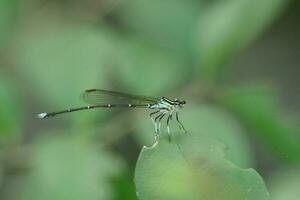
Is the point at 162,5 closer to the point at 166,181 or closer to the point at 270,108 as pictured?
the point at 270,108

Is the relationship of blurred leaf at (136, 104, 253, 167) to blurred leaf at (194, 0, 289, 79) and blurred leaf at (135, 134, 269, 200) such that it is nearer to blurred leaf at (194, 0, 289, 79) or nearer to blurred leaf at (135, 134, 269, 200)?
blurred leaf at (194, 0, 289, 79)

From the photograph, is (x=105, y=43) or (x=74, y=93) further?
(x=105, y=43)

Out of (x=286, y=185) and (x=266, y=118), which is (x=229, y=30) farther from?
(x=286, y=185)

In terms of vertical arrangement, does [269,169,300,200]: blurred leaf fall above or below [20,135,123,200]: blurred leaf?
below

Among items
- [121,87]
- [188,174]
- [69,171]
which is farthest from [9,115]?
[188,174]

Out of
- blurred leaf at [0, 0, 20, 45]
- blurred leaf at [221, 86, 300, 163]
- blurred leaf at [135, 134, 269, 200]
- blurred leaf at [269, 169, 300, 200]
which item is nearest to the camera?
blurred leaf at [135, 134, 269, 200]

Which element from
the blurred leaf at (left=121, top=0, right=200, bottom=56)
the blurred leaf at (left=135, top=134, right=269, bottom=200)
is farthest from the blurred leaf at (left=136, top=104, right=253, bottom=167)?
the blurred leaf at (left=135, top=134, right=269, bottom=200)

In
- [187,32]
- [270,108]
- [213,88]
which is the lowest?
[270,108]

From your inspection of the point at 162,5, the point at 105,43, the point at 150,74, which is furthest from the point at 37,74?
the point at 162,5
